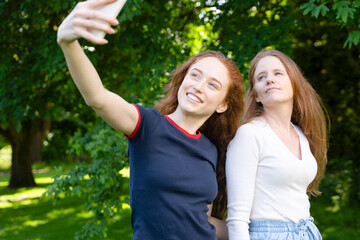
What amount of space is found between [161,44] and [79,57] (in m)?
4.30

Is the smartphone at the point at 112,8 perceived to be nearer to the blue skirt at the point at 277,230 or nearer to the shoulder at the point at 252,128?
the shoulder at the point at 252,128

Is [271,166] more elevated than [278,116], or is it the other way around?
[278,116]

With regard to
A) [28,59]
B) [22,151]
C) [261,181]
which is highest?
[28,59]

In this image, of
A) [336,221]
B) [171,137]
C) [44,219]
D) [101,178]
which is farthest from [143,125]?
[44,219]

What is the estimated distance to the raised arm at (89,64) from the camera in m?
1.34

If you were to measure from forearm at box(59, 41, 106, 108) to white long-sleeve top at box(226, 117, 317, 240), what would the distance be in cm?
90

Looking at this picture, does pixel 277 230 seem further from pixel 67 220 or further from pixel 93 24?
pixel 67 220

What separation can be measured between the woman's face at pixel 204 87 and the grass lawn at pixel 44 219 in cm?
432

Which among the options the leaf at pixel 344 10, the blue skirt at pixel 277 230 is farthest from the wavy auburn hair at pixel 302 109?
the leaf at pixel 344 10

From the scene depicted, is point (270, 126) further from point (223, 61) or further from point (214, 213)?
point (214, 213)

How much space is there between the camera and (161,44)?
5691 mm

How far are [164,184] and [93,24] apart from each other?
0.83 metres

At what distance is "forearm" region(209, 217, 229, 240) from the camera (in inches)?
91.7

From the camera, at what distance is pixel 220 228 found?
2.35 meters
